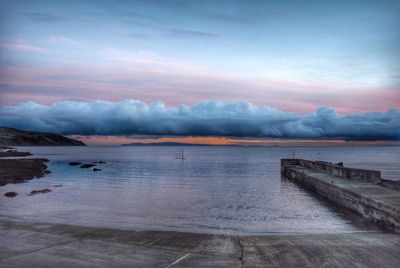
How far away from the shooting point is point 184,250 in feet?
28.9

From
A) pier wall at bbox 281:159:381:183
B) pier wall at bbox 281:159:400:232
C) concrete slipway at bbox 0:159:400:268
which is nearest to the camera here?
concrete slipway at bbox 0:159:400:268

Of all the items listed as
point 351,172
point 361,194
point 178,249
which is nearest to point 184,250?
point 178,249

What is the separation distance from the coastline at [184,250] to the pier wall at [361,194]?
316 centimetres

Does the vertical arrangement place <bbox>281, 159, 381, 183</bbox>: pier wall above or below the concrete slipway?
above

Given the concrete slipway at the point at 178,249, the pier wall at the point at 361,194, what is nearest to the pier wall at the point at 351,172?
the pier wall at the point at 361,194

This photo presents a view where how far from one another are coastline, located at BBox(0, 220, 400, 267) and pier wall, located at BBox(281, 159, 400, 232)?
3163 mm

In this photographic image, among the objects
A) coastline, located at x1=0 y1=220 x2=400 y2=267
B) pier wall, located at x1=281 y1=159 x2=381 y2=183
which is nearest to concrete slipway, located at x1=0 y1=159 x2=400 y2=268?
coastline, located at x1=0 y1=220 x2=400 y2=267

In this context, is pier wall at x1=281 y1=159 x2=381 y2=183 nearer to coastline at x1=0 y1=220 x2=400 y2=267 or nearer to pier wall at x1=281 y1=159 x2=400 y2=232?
pier wall at x1=281 y1=159 x2=400 y2=232

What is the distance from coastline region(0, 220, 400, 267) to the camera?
307 inches

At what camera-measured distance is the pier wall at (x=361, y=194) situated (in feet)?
42.8

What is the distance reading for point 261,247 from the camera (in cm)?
905

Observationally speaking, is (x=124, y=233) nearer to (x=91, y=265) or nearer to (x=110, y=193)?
(x=91, y=265)

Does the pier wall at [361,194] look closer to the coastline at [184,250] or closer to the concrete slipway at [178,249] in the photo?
the concrete slipway at [178,249]

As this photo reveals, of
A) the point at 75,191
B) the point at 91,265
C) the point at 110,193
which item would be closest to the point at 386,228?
the point at 91,265
